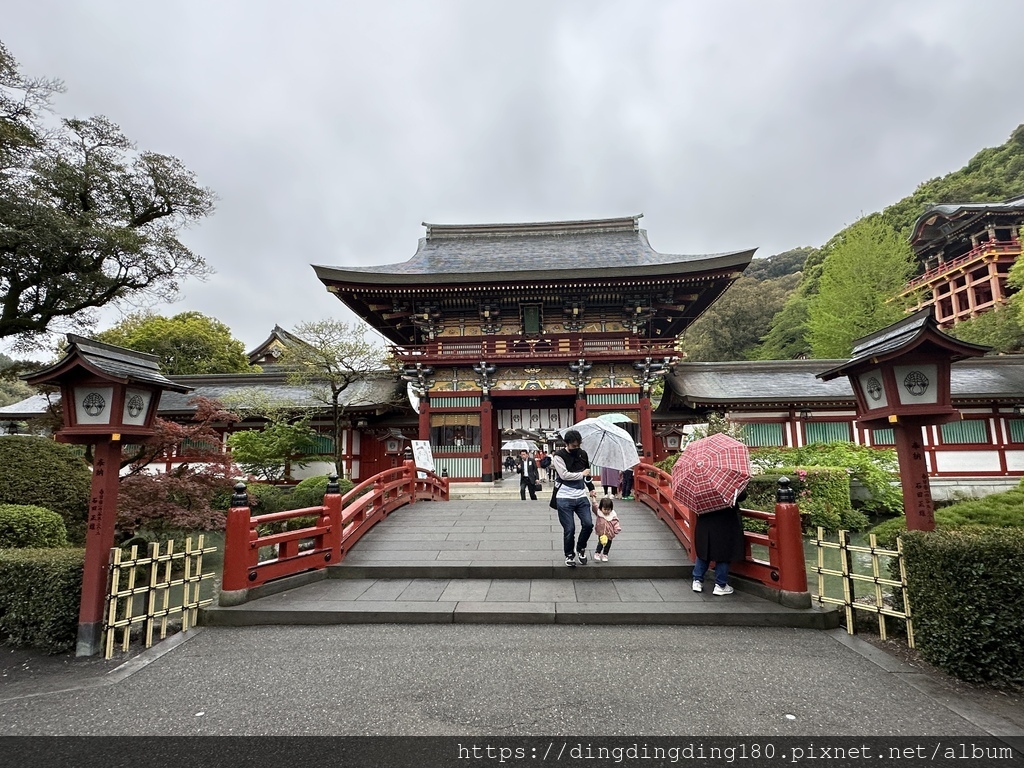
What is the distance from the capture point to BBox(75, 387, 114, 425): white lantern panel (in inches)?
181

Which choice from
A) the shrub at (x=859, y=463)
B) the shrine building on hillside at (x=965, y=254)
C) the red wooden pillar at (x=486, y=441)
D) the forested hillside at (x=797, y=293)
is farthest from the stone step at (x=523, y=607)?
the forested hillside at (x=797, y=293)

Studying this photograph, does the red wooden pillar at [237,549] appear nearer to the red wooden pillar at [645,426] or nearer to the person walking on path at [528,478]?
the person walking on path at [528,478]

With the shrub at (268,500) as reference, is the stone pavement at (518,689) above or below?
below

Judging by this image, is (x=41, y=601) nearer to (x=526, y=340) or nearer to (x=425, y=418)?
(x=425, y=418)

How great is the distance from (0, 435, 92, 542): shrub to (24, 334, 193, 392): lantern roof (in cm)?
398

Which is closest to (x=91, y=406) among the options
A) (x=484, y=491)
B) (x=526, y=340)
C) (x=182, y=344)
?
(x=484, y=491)

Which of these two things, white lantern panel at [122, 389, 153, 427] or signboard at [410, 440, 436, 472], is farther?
signboard at [410, 440, 436, 472]

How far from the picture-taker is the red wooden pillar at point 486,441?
15336 millimetres

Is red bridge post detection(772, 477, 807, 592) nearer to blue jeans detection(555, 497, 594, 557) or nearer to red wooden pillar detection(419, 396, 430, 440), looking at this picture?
blue jeans detection(555, 497, 594, 557)

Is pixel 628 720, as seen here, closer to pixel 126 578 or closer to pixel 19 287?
pixel 126 578

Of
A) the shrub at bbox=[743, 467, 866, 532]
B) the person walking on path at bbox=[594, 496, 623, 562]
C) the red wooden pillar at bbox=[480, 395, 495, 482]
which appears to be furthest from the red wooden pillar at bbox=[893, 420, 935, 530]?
the red wooden pillar at bbox=[480, 395, 495, 482]

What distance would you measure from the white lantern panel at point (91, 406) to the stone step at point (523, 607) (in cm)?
231

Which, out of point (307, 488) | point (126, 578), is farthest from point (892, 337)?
point (307, 488)

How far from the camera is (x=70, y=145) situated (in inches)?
465
